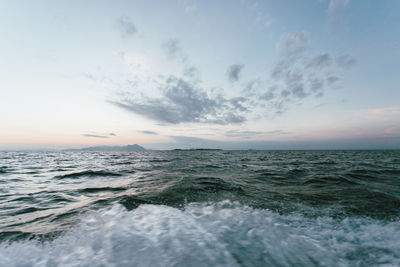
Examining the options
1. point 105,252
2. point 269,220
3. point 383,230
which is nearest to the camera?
point 105,252

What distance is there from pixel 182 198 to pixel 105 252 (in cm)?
323

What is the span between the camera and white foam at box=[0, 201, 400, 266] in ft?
8.50

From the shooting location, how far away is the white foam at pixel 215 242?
2.59 meters

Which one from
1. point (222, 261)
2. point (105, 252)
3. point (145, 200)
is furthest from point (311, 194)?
point (105, 252)

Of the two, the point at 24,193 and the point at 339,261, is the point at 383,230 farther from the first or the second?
the point at 24,193

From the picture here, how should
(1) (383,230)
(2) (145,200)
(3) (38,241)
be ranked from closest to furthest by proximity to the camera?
(3) (38,241) < (1) (383,230) < (2) (145,200)

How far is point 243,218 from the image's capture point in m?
4.12

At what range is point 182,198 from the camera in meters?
5.87

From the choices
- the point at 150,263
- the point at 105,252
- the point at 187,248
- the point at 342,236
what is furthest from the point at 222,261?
the point at 342,236

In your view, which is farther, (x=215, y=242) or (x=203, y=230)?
(x=203, y=230)

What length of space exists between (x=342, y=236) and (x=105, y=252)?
14.9 ft

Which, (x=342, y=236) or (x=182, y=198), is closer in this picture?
(x=342, y=236)

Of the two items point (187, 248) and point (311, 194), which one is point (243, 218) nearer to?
point (187, 248)

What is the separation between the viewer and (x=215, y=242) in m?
3.10
